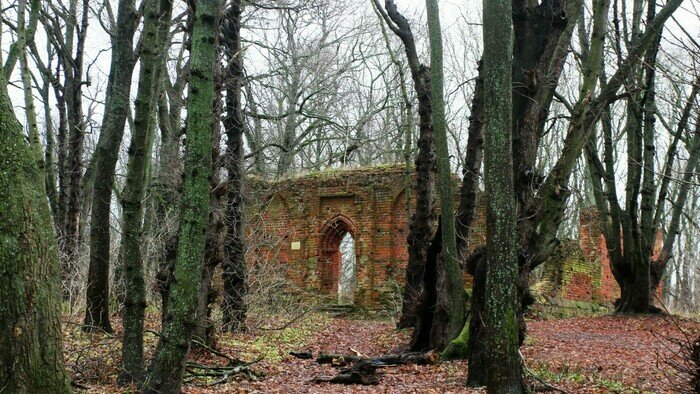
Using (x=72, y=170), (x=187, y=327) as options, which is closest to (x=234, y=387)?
(x=187, y=327)

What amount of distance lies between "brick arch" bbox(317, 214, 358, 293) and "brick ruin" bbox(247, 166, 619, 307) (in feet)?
0.06

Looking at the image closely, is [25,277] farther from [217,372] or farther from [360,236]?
[360,236]

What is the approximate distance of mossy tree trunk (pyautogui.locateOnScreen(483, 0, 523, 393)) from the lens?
5789 millimetres

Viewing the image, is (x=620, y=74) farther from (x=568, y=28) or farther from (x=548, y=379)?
(x=548, y=379)

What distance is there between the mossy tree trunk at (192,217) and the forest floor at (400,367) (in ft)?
3.99

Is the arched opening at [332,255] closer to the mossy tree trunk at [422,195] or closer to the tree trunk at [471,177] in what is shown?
the mossy tree trunk at [422,195]

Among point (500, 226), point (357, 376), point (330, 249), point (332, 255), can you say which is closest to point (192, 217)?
point (500, 226)

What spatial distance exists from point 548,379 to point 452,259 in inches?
97.3

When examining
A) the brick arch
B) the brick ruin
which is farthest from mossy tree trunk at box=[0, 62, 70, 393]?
the brick arch

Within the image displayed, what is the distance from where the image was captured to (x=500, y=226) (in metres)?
5.86

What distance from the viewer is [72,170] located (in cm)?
1515

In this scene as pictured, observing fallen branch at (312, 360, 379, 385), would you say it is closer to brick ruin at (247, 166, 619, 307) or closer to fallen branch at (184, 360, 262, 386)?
fallen branch at (184, 360, 262, 386)

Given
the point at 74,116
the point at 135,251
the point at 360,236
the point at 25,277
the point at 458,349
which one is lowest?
the point at 458,349

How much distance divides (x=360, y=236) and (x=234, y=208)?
9.66 metres
